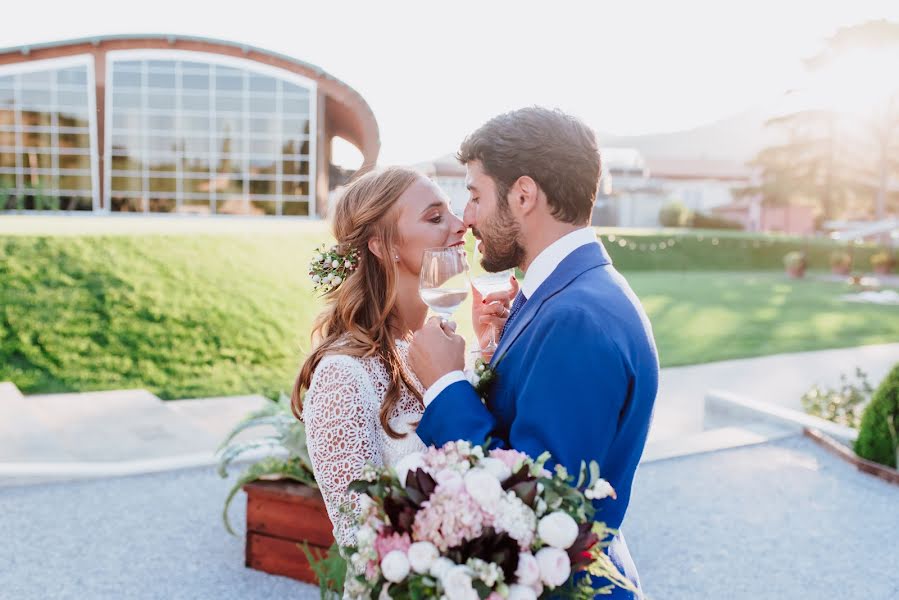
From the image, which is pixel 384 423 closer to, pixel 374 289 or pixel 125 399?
pixel 374 289

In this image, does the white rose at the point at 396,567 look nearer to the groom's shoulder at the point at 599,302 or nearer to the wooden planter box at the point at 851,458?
the groom's shoulder at the point at 599,302

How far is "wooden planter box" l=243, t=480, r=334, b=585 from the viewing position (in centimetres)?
448

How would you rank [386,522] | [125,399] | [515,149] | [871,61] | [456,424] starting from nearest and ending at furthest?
[386,522]
[456,424]
[515,149]
[125,399]
[871,61]

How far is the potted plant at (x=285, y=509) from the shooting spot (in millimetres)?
4488

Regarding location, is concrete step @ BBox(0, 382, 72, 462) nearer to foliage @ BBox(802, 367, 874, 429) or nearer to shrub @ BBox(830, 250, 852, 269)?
foliage @ BBox(802, 367, 874, 429)

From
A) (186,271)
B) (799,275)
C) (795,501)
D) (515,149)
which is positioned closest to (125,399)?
(186,271)

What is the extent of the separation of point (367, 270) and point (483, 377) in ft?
2.54

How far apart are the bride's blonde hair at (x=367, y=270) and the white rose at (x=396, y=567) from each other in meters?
0.94

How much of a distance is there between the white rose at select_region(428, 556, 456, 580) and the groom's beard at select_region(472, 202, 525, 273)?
863mm

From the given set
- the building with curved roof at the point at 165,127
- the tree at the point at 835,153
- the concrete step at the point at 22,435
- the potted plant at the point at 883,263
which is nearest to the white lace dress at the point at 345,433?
the concrete step at the point at 22,435

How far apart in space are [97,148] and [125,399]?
1699cm

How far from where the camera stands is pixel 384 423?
2271mm

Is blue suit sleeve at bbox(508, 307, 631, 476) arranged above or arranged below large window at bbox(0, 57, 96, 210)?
below

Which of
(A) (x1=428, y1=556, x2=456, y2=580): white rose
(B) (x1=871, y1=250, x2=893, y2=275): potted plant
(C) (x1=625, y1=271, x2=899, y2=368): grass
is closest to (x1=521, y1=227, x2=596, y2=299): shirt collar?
(A) (x1=428, y1=556, x2=456, y2=580): white rose
